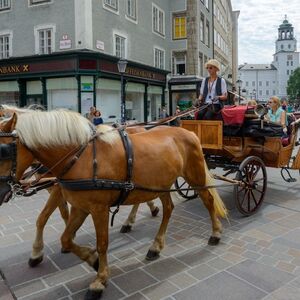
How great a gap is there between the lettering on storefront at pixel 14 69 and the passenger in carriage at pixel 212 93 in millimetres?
15460

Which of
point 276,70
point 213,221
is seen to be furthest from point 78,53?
point 276,70

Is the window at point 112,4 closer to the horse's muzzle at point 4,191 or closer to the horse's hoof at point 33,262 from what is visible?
the horse's hoof at point 33,262

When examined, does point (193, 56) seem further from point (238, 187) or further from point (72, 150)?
point (72, 150)

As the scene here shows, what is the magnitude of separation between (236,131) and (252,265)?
2.79 meters

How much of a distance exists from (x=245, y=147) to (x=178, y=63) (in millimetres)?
24089

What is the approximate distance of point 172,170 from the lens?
413 centimetres

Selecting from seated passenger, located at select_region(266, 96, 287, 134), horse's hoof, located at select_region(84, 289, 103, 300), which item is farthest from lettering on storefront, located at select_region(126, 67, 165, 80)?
horse's hoof, located at select_region(84, 289, 103, 300)

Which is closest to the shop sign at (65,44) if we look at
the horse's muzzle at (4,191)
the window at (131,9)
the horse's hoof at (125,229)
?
the window at (131,9)

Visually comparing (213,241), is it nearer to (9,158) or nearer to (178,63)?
(9,158)

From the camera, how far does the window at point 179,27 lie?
2862 cm

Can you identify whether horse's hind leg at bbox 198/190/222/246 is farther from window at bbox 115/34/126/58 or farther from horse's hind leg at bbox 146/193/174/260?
window at bbox 115/34/126/58

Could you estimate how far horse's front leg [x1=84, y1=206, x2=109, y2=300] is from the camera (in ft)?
11.2

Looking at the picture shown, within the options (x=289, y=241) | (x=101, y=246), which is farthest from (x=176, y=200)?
(x=101, y=246)

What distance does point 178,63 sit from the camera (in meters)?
29.5
